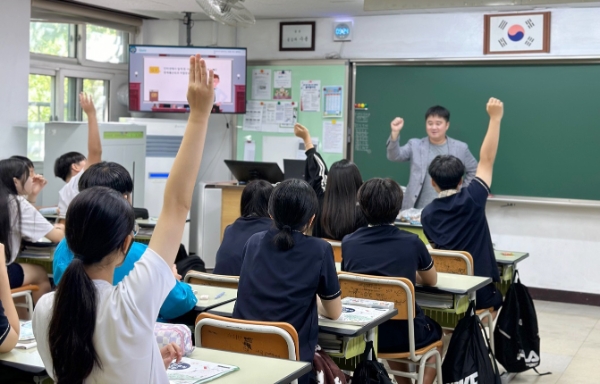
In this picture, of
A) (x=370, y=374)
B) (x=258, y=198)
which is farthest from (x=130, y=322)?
(x=258, y=198)

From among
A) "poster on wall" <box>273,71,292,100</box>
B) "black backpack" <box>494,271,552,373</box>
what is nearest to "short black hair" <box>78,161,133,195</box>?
"black backpack" <box>494,271,552,373</box>

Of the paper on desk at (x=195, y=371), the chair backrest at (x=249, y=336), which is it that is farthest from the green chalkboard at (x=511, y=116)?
the paper on desk at (x=195, y=371)

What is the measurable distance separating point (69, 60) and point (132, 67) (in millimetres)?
665

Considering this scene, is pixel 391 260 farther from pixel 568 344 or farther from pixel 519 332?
pixel 568 344

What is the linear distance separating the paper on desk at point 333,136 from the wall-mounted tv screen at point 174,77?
2.82 ft

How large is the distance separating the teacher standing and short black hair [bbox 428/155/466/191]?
196 centimetres

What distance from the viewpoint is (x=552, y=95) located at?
6.27m

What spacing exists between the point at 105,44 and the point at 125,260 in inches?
229

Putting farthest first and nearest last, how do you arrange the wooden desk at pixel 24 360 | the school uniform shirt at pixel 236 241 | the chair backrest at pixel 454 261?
1. the chair backrest at pixel 454 261
2. the school uniform shirt at pixel 236 241
3. the wooden desk at pixel 24 360

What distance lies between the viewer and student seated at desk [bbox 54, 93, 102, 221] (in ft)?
16.0

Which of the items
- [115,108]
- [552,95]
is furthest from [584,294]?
[115,108]

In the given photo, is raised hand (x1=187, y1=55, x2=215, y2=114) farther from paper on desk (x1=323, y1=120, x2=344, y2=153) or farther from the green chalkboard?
paper on desk (x1=323, y1=120, x2=344, y2=153)

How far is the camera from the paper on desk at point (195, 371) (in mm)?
1885

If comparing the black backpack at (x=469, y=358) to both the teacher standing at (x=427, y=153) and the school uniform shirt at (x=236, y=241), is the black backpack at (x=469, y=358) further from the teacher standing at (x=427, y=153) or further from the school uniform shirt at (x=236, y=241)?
the teacher standing at (x=427, y=153)
